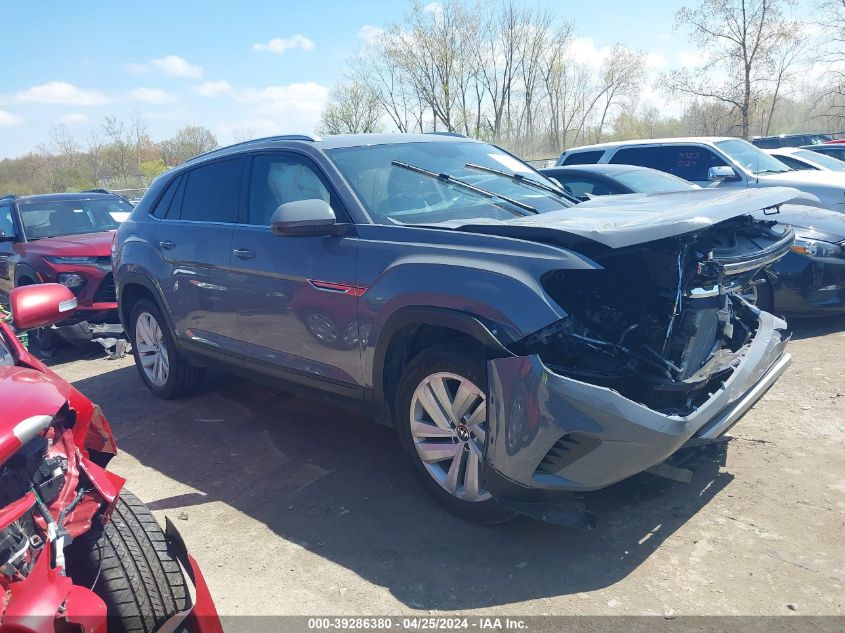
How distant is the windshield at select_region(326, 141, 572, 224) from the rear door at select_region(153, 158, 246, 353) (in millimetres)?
1083

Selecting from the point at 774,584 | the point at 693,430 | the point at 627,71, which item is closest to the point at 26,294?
the point at 693,430

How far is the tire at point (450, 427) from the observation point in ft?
10.8

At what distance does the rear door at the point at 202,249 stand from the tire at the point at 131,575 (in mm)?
2508

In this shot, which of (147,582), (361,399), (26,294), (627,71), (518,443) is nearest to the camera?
(147,582)

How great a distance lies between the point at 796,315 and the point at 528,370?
477 cm

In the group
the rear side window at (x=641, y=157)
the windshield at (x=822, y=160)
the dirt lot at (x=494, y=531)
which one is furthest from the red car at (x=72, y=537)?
the windshield at (x=822, y=160)

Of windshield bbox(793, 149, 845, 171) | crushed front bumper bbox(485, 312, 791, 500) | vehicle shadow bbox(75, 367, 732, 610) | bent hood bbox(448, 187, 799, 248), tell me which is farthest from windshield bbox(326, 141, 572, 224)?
windshield bbox(793, 149, 845, 171)

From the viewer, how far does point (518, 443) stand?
9.73 ft

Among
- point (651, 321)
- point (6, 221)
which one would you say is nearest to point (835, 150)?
point (651, 321)

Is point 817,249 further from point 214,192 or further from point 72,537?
point 72,537

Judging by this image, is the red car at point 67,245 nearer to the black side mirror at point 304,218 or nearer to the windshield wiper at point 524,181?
the black side mirror at point 304,218

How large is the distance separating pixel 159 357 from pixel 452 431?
11.2ft

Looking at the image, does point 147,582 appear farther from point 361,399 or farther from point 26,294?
point 361,399

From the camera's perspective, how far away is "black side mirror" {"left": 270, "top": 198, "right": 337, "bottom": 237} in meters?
3.77
